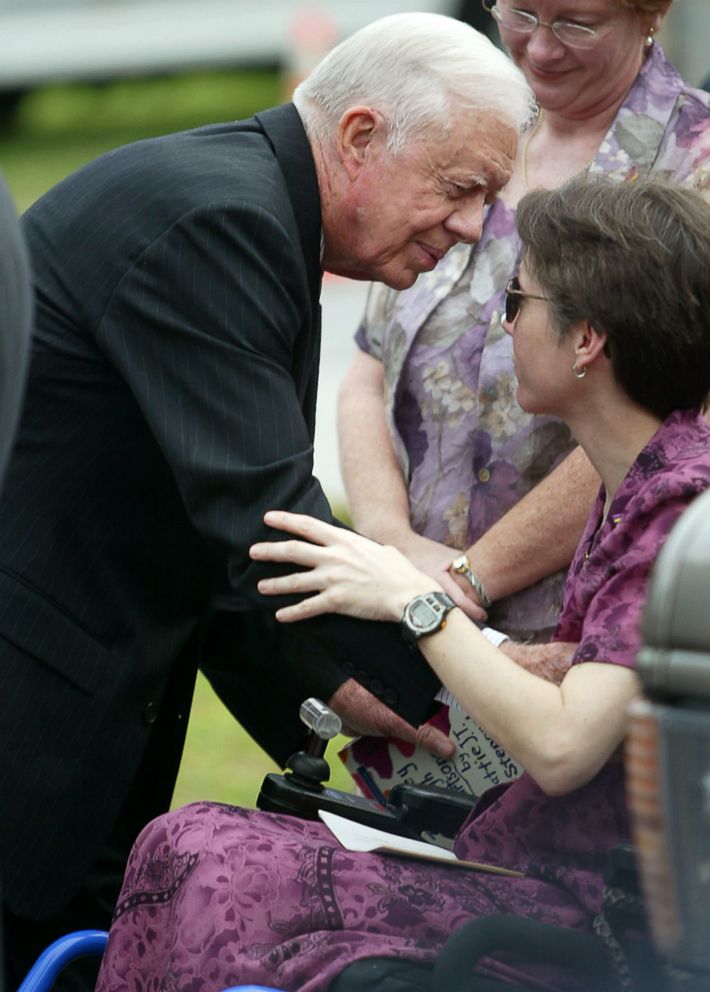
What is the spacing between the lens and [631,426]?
2561 mm

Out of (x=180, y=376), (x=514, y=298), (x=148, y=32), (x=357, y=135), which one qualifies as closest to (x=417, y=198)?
(x=357, y=135)

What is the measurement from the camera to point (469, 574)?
10.2 feet

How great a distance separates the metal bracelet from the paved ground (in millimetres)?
4446

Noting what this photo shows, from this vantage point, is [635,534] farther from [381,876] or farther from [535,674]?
[381,876]

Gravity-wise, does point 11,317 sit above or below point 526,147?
above

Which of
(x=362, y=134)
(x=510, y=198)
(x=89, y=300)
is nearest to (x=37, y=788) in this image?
(x=89, y=300)

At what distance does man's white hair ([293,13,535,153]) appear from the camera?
8.68 feet

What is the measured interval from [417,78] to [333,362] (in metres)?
8.16

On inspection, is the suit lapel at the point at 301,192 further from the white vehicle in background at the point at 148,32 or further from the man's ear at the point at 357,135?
the white vehicle in background at the point at 148,32

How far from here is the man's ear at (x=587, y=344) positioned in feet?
8.29

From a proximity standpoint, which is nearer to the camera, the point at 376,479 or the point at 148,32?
the point at 376,479

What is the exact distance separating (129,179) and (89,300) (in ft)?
0.65

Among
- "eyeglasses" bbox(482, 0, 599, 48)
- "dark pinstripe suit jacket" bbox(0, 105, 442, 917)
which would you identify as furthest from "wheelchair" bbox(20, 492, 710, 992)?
"eyeglasses" bbox(482, 0, 599, 48)

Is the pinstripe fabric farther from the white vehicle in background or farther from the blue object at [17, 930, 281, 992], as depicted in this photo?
the white vehicle in background
